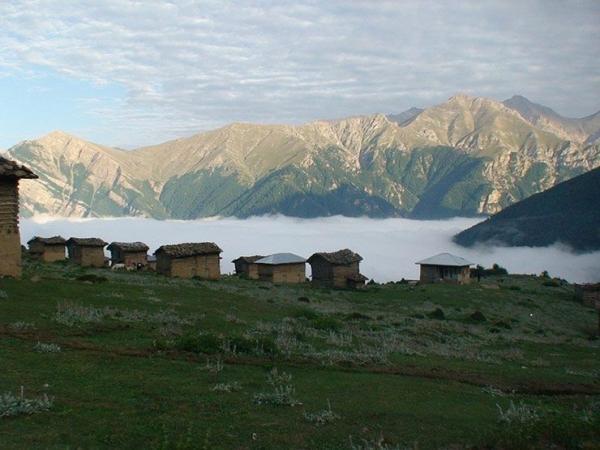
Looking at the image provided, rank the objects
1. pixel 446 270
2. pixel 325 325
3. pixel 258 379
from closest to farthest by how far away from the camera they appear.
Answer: pixel 258 379 → pixel 325 325 → pixel 446 270

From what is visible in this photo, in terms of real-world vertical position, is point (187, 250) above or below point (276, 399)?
above

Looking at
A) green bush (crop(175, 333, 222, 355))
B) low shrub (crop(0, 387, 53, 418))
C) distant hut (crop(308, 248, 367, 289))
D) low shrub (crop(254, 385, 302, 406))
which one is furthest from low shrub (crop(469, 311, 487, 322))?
low shrub (crop(0, 387, 53, 418))

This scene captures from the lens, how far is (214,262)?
61656 millimetres

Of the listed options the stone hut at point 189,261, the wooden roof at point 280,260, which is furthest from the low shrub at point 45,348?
the wooden roof at point 280,260

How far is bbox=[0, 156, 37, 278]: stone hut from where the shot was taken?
89.4 feet

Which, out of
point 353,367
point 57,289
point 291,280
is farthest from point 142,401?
point 291,280

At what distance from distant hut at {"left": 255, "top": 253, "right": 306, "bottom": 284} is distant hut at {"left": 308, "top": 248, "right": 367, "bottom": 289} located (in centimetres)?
165

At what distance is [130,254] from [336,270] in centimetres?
2539

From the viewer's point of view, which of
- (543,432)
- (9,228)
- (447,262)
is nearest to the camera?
(543,432)

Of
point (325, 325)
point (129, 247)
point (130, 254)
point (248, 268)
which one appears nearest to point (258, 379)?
point (325, 325)

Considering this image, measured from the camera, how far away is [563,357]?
3138 cm

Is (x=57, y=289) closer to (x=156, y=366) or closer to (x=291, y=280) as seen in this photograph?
(x=156, y=366)

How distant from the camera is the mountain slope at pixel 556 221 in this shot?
16200 cm

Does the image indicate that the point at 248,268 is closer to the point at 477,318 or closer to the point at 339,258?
the point at 339,258
